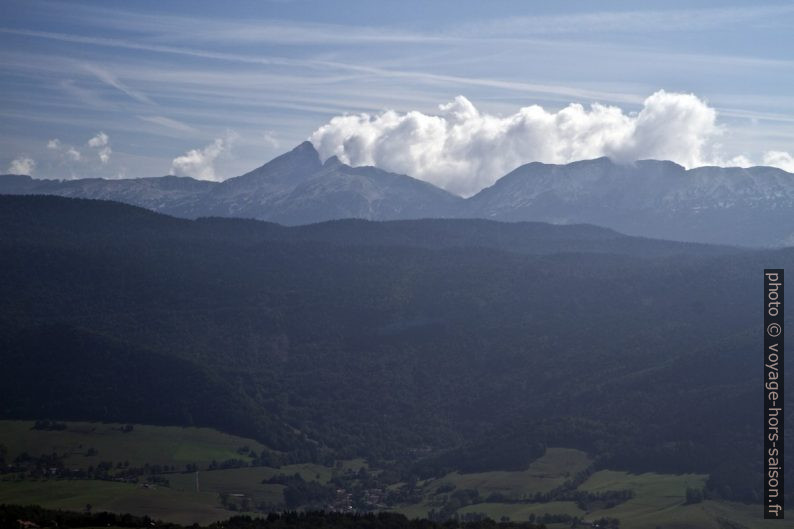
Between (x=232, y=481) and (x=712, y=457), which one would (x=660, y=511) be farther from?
(x=232, y=481)

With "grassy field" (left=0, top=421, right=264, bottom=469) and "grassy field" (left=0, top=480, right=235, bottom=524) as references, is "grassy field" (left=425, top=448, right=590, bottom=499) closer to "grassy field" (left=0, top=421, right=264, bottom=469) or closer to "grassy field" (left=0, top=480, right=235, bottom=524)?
"grassy field" (left=0, top=421, right=264, bottom=469)

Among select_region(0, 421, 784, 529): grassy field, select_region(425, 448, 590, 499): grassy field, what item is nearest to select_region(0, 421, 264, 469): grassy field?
select_region(0, 421, 784, 529): grassy field

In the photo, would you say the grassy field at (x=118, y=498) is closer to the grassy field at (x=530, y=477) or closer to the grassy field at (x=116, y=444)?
the grassy field at (x=116, y=444)

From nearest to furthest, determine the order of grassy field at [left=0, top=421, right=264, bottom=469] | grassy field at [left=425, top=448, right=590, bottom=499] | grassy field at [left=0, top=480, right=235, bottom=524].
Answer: grassy field at [left=0, top=480, right=235, bottom=524] → grassy field at [left=425, top=448, right=590, bottom=499] → grassy field at [left=0, top=421, right=264, bottom=469]

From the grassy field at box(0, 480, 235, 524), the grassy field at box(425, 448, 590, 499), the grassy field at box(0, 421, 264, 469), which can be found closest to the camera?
the grassy field at box(0, 480, 235, 524)

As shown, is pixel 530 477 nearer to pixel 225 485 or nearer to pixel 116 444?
pixel 225 485

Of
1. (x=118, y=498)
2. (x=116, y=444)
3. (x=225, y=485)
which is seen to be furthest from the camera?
(x=116, y=444)

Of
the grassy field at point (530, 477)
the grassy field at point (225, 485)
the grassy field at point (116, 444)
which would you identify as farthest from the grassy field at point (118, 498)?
the grassy field at point (530, 477)

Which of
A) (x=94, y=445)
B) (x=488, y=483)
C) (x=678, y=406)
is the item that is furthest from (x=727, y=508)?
(x=94, y=445)

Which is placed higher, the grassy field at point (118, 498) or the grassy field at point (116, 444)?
the grassy field at point (116, 444)

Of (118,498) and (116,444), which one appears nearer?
(118,498)

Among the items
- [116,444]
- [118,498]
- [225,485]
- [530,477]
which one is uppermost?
[116,444]

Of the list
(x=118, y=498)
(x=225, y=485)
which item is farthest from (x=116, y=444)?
(x=118, y=498)

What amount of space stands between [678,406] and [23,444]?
10238 centimetres
